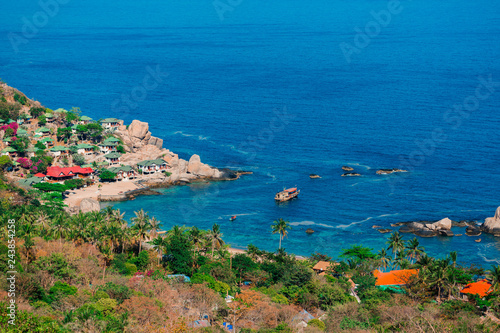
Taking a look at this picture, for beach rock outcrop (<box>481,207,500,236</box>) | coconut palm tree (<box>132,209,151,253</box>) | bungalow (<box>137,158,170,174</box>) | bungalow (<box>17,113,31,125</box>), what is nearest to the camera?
coconut palm tree (<box>132,209,151,253</box>)

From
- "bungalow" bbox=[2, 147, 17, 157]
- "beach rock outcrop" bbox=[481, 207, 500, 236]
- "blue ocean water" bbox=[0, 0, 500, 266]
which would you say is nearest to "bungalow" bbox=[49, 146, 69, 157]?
"bungalow" bbox=[2, 147, 17, 157]

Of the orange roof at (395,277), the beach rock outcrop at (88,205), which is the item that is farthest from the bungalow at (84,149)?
the orange roof at (395,277)

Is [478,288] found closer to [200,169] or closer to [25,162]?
[200,169]

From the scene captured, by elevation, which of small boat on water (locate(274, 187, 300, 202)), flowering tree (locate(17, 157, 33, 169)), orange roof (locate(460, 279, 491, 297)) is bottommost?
orange roof (locate(460, 279, 491, 297))

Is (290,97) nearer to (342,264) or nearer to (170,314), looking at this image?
(342,264)

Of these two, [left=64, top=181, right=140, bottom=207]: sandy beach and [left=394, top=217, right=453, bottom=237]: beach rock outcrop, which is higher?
[left=64, top=181, right=140, bottom=207]: sandy beach

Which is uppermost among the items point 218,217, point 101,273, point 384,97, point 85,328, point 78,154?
point 384,97

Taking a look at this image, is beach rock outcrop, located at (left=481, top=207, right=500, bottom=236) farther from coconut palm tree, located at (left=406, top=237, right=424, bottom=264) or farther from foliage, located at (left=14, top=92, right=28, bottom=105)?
foliage, located at (left=14, top=92, right=28, bottom=105)

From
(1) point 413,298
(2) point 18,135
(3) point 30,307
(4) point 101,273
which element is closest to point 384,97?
(2) point 18,135
